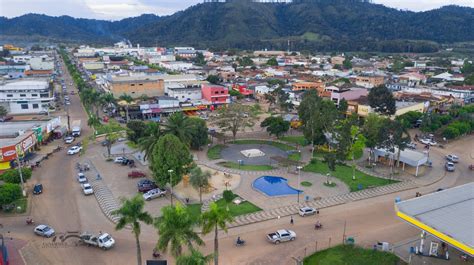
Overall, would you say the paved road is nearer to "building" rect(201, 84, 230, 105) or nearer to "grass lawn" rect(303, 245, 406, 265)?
"grass lawn" rect(303, 245, 406, 265)

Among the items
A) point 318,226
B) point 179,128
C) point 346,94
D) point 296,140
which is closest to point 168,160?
point 179,128

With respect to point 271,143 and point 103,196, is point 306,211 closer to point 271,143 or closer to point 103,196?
point 103,196

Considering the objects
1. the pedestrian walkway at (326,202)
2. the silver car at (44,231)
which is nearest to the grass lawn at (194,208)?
the pedestrian walkway at (326,202)

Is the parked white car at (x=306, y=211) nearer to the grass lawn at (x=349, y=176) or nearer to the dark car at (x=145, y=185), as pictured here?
the grass lawn at (x=349, y=176)

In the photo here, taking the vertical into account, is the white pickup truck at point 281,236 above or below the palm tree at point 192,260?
below

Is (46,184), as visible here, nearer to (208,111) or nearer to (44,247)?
(44,247)

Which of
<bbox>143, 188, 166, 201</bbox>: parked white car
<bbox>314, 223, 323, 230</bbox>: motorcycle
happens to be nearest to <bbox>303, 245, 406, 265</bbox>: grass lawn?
<bbox>314, 223, 323, 230</bbox>: motorcycle
